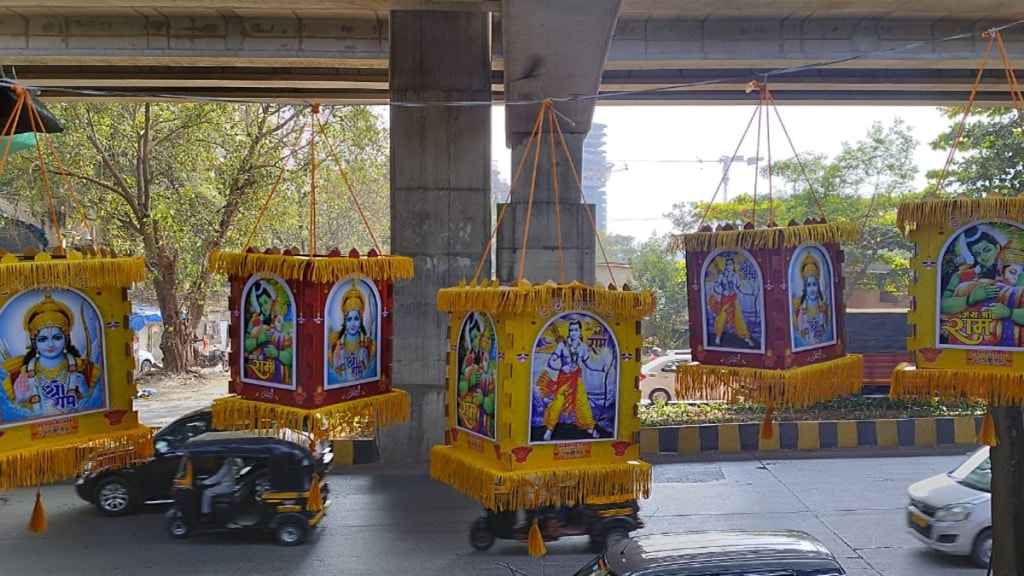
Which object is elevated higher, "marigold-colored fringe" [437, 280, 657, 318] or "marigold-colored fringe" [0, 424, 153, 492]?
"marigold-colored fringe" [437, 280, 657, 318]

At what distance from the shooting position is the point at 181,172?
1703 cm

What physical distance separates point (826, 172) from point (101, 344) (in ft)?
81.2

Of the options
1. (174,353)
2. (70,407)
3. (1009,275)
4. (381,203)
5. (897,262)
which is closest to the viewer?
(1009,275)

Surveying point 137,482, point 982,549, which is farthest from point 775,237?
point 137,482

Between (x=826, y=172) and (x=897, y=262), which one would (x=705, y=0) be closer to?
(x=897, y=262)

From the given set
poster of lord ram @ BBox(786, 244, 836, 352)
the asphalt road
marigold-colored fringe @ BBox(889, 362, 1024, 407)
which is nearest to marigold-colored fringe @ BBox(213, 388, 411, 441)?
poster of lord ram @ BBox(786, 244, 836, 352)

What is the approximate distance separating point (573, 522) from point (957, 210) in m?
4.72

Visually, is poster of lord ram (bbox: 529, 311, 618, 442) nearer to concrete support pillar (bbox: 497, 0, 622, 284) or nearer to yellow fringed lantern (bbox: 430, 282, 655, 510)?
yellow fringed lantern (bbox: 430, 282, 655, 510)

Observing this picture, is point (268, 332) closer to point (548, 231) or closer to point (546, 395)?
point (546, 395)

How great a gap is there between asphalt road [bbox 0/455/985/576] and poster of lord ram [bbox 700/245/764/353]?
3753 mm

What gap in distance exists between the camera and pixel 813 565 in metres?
4.59

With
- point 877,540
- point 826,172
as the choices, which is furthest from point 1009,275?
point 826,172

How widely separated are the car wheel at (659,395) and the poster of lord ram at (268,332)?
1175cm

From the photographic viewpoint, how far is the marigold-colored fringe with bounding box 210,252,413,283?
14.3 feet
